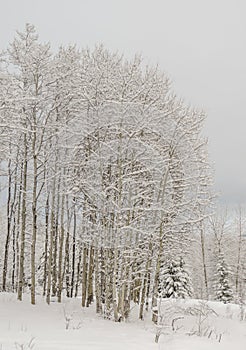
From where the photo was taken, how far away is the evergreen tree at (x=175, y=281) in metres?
24.5

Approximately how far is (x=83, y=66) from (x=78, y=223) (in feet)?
18.1

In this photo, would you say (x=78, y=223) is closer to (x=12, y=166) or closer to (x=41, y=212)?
(x=41, y=212)

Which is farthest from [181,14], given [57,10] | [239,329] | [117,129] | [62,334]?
[62,334]

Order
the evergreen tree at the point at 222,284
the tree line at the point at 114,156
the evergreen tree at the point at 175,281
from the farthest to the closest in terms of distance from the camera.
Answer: the evergreen tree at the point at 222,284, the evergreen tree at the point at 175,281, the tree line at the point at 114,156

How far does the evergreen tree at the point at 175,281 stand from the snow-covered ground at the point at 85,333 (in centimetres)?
1214

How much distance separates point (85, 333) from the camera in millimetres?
7828

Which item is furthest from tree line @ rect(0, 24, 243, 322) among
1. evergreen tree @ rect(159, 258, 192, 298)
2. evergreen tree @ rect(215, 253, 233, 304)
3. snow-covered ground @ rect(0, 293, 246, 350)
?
evergreen tree @ rect(215, 253, 233, 304)

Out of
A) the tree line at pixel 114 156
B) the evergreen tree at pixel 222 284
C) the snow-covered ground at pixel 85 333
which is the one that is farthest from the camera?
the evergreen tree at pixel 222 284

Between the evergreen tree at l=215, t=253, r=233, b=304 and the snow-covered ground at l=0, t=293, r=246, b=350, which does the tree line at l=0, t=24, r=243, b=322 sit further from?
the evergreen tree at l=215, t=253, r=233, b=304

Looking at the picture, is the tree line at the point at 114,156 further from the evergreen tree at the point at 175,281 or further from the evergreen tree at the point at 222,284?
the evergreen tree at the point at 222,284

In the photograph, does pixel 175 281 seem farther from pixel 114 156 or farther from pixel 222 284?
pixel 114 156

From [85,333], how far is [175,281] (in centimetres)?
1788

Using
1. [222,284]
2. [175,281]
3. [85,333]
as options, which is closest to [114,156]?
[85,333]

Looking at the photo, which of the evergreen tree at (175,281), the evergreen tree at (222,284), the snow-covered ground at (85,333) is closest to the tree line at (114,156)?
the snow-covered ground at (85,333)
